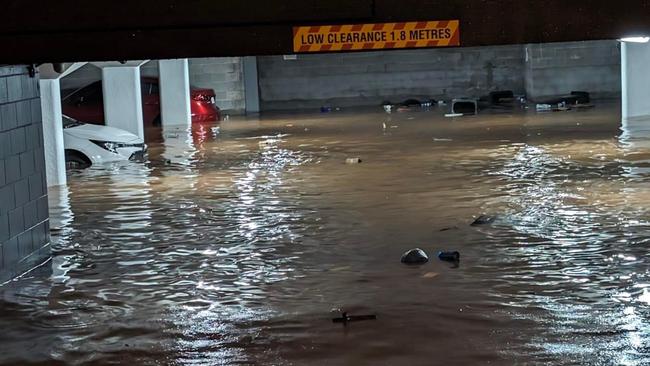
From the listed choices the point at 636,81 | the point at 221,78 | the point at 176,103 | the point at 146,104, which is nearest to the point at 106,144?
the point at 176,103

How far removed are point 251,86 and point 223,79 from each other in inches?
48.1

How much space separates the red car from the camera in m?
26.6

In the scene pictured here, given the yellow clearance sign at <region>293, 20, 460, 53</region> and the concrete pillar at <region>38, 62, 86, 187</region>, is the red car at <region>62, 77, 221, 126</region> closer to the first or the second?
the concrete pillar at <region>38, 62, 86, 187</region>

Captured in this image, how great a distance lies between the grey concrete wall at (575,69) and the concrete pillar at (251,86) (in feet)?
28.1

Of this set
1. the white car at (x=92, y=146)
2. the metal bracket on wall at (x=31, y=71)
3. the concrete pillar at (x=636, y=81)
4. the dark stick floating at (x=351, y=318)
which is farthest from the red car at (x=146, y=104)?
the dark stick floating at (x=351, y=318)

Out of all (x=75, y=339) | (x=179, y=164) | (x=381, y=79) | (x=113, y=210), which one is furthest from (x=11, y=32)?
(x=381, y=79)

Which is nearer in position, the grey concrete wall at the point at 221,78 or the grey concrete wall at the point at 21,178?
the grey concrete wall at the point at 21,178

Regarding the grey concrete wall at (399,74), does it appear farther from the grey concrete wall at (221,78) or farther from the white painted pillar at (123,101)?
the white painted pillar at (123,101)

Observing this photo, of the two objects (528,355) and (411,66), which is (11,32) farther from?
(411,66)

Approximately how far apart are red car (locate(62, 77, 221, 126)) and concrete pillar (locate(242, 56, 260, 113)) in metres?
2.58

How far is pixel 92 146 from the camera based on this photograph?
1870cm

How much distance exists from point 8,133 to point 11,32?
221cm

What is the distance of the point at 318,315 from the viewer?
773 centimetres

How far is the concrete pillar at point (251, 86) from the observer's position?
113ft
